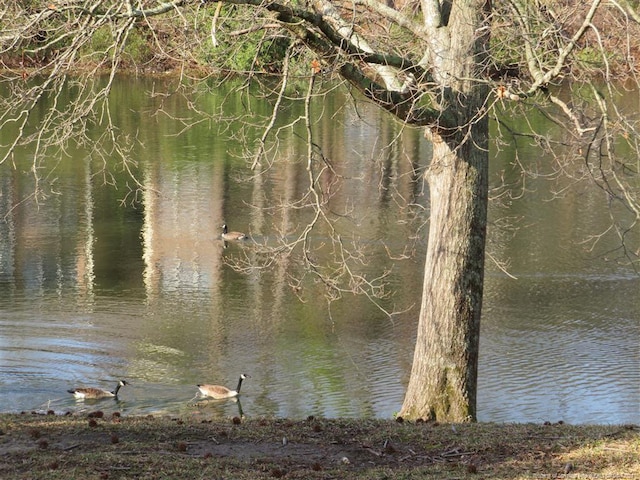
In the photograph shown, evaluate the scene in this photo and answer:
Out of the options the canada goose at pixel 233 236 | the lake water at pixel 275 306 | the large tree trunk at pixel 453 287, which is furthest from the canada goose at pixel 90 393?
the canada goose at pixel 233 236

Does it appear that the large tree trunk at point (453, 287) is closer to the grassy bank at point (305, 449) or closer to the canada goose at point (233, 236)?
the grassy bank at point (305, 449)

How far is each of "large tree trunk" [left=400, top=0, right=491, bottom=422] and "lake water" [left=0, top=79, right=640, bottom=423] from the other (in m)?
1.17

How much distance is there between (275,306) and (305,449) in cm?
841

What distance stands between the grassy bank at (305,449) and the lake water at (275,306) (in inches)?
79.5

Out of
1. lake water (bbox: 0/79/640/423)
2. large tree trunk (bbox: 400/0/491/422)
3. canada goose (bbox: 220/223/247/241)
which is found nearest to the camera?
large tree trunk (bbox: 400/0/491/422)

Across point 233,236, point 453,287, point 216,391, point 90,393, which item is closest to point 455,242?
point 453,287

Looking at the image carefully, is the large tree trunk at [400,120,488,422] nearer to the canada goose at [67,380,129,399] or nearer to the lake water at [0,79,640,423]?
the lake water at [0,79,640,423]

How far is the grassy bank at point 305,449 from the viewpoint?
6168 millimetres

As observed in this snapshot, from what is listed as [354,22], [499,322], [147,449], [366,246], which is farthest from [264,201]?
[147,449]

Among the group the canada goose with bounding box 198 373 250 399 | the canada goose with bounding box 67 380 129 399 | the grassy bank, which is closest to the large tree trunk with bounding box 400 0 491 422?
the grassy bank

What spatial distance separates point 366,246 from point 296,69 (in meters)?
8.57

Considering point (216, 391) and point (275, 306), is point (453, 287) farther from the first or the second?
point (275, 306)

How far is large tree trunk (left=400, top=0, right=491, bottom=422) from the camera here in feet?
29.5

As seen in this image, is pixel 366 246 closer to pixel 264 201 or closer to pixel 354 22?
pixel 264 201
